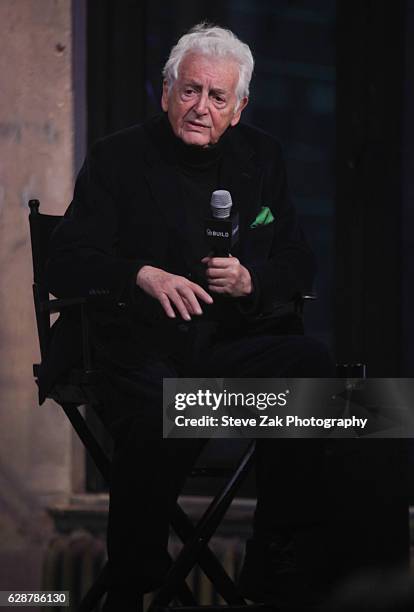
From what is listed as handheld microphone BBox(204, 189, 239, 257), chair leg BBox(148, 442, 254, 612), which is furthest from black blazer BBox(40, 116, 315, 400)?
chair leg BBox(148, 442, 254, 612)

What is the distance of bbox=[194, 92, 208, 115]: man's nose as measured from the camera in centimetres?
228

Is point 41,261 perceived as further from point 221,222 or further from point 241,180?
point 221,222

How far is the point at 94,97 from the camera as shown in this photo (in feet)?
11.6

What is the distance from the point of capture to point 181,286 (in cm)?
204

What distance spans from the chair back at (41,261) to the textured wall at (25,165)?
0.90 m

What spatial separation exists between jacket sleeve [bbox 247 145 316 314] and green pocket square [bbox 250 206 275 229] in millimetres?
19

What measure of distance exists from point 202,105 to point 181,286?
0.52m

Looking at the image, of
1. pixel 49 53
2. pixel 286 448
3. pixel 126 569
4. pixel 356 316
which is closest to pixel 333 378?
pixel 286 448

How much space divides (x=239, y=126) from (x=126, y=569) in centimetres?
120

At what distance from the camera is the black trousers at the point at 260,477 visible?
1985mm

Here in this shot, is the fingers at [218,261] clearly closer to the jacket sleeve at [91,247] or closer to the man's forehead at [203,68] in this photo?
the jacket sleeve at [91,247]

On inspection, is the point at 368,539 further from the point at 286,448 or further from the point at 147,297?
the point at 147,297

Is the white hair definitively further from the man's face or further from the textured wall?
the textured wall

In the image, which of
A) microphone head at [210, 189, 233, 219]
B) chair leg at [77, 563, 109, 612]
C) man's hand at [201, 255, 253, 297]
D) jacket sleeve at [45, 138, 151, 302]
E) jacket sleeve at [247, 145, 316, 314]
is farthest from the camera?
chair leg at [77, 563, 109, 612]
